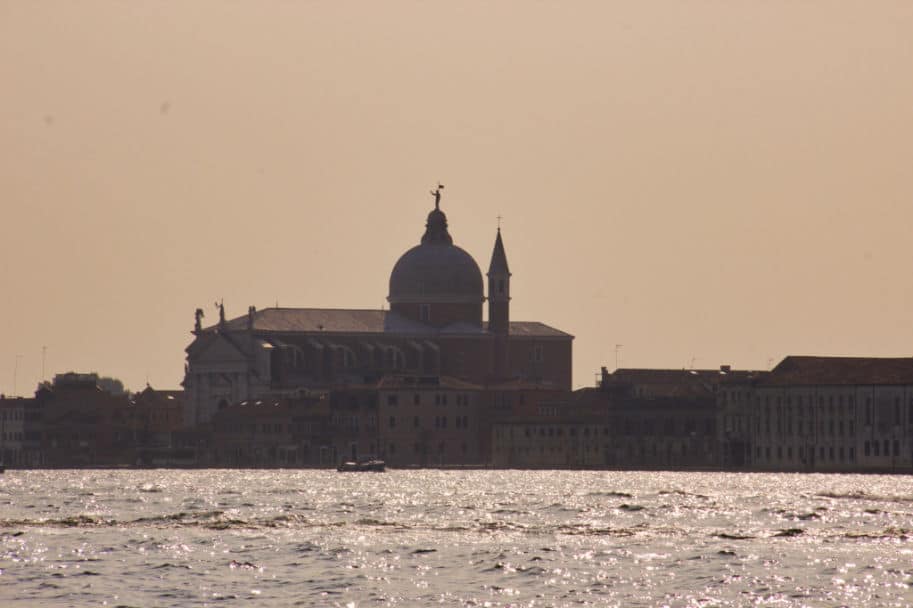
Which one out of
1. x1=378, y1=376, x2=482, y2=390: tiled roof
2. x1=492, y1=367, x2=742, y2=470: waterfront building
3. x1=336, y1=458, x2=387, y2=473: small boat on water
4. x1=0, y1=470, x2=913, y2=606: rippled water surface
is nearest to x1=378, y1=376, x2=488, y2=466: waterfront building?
x1=378, y1=376, x2=482, y2=390: tiled roof

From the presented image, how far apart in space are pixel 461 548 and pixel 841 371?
83.5 meters

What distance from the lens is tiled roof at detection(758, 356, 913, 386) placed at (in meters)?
146

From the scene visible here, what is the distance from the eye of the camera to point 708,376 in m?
187

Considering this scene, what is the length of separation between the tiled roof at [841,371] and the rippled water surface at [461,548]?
37.6 m

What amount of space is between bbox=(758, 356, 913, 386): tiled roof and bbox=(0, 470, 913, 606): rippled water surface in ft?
123

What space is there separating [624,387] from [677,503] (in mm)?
80644

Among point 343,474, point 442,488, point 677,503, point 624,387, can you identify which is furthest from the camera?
point 624,387

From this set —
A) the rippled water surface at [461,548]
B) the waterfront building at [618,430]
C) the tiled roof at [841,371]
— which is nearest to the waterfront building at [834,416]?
the tiled roof at [841,371]

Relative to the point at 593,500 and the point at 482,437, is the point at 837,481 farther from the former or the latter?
the point at 482,437

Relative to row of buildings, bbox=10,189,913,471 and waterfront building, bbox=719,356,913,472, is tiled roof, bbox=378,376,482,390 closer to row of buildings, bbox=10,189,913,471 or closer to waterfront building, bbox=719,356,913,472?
row of buildings, bbox=10,189,913,471

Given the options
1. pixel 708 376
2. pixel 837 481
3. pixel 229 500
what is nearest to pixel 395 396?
pixel 708 376

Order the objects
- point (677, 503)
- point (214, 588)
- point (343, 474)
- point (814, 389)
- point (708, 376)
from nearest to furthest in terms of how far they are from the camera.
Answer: point (214, 588), point (677, 503), point (814, 389), point (343, 474), point (708, 376)

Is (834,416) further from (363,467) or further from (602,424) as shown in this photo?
(363,467)

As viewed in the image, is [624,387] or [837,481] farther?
[624,387]
